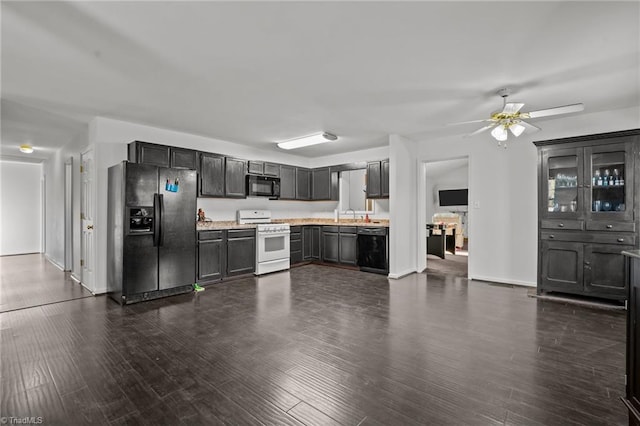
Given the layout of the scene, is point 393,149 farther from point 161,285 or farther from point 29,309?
point 29,309

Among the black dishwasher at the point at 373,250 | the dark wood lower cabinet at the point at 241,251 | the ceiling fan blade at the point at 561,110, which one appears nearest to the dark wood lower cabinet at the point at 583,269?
the ceiling fan blade at the point at 561,110

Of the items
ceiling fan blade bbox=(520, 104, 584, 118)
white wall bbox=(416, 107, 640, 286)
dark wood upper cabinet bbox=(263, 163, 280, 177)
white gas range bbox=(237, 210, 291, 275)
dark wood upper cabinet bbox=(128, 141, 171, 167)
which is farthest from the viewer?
dark wood upper cabinet bbox=(263, 163, 280, 177)

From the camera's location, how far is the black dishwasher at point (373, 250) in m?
5.66

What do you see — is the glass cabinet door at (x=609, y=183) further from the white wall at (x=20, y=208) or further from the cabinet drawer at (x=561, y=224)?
the white wall at (x=20, y=208)

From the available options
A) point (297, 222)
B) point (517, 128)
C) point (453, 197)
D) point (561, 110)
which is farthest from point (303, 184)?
point (453, 197)

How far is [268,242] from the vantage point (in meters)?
5.74

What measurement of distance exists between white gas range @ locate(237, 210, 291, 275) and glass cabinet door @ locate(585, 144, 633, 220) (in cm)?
474

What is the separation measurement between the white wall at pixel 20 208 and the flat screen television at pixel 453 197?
12.0m

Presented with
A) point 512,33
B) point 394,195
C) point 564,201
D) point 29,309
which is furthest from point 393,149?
point 29,309

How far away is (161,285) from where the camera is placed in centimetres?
418

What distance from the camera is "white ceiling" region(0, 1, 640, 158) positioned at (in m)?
2.09

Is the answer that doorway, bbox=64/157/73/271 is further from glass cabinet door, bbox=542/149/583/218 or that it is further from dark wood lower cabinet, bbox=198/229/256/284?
glass cabinet door, bbox=542/149/583/218

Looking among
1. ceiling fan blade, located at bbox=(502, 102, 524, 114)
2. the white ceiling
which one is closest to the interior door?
the white ceiling

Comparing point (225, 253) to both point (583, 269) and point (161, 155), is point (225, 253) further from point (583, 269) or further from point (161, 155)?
point (583, 269)
